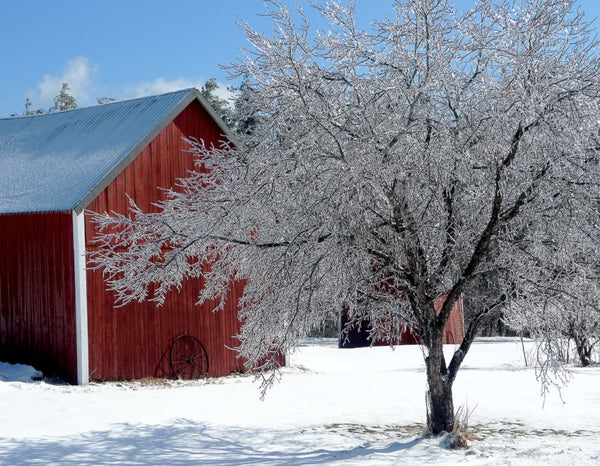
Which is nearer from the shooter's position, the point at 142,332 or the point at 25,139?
the point at 142,332

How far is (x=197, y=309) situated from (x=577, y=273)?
391 inches

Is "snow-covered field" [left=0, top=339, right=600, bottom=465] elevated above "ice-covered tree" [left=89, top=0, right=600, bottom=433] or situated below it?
below

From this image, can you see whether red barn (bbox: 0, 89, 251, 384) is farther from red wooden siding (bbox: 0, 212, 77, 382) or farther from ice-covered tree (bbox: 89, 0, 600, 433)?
ice-covered tree (bbox: 89, 0, 600, 433)

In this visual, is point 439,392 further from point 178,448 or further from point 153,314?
point 153,314

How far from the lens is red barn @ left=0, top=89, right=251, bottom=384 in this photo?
13.9 metres

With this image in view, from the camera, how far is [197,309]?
16125 millimetres

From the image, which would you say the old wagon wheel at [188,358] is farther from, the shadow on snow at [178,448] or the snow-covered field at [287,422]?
the shadow on snow at [178,448]

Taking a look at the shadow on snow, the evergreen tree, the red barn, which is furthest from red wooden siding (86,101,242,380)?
the evergreen tree

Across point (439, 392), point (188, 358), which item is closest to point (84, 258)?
point (188, 358)

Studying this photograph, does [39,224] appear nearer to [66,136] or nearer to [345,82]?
[66,136]

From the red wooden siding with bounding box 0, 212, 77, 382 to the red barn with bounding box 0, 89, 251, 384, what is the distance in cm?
2

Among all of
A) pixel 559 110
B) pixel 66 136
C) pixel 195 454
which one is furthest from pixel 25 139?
pixel 559 110

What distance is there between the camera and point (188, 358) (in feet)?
52.0

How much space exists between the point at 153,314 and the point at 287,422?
18.7 feet
